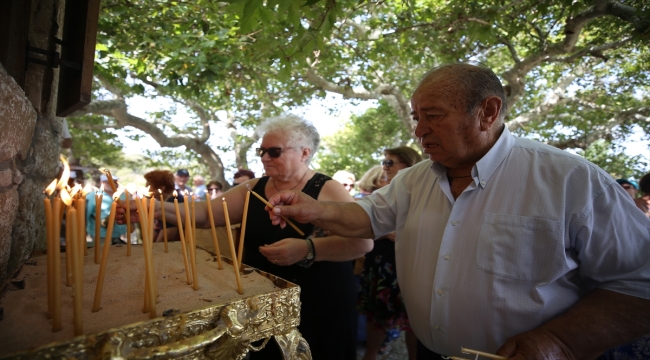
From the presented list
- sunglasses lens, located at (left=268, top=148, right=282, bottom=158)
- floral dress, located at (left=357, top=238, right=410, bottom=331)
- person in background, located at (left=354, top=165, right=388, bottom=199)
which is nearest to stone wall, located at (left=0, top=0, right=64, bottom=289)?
sunglasses lens, located at (left=268, top=148, right=282, bottom=158)

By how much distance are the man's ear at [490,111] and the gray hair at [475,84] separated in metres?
0.02

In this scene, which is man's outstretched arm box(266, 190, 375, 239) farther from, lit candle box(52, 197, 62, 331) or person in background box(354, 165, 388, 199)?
person in background box(354, 165, 388, 199)

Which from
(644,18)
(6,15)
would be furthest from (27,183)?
(644,18)

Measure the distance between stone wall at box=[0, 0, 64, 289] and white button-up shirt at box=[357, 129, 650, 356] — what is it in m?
1.77

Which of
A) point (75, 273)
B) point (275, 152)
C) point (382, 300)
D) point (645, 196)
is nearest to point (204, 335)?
point (75, 273)

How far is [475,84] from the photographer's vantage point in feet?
5.70

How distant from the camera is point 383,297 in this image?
353 cm

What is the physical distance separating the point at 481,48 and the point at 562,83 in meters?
3.86

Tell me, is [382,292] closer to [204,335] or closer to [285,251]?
[285,251]

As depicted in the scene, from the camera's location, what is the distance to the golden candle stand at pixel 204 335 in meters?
0.85

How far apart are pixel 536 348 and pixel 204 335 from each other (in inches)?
47.9

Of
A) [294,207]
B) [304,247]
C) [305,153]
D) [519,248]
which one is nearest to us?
[519,248]

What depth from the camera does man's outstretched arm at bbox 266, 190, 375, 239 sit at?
6.45ft

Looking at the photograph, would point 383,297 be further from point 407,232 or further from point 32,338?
point 32,338
